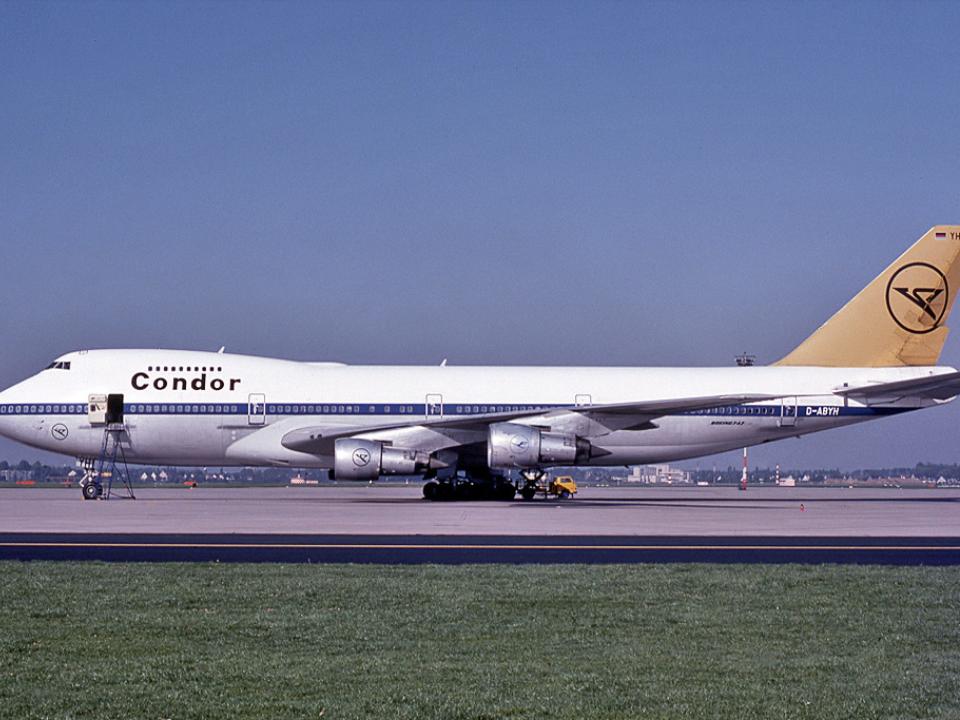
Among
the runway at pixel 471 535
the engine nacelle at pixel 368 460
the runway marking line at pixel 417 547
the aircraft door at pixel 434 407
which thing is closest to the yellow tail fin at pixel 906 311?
the runway at pixel 471 535

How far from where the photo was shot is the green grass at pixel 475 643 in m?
7.67

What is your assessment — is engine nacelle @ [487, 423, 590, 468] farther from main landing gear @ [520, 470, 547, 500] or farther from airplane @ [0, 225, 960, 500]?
main landing gear @ [520, 470, 547, 500]

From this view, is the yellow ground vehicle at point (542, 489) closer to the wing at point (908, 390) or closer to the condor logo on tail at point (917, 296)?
the wing at point (908, 390)

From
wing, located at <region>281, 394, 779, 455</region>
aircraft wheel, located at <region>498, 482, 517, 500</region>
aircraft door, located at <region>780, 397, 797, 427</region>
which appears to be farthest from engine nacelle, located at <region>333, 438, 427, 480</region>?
aircraft door, located at <region>780, 397, 797, 427</region>

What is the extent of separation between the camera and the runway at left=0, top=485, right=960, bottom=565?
56.0 ft

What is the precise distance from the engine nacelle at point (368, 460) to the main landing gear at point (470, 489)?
8.72 feet

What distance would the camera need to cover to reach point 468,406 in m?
36.9

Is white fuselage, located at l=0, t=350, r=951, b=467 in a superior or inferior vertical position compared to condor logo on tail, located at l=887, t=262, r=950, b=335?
inferior

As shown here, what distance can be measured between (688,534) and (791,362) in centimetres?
2043

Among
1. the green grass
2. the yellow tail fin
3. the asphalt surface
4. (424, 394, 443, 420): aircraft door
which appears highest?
the yellow tail fin

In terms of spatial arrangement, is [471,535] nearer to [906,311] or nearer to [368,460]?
[368,460]

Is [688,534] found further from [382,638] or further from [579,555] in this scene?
[382,638]

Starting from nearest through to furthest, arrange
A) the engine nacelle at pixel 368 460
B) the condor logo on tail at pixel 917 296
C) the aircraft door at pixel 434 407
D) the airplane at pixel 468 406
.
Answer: the engine nacelle at pixel 368 460, the airplane at pixel 468 406, the aircraft door at pixel 434 407, the condor logo on tail at pixel 917 296

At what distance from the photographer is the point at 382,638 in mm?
9859
